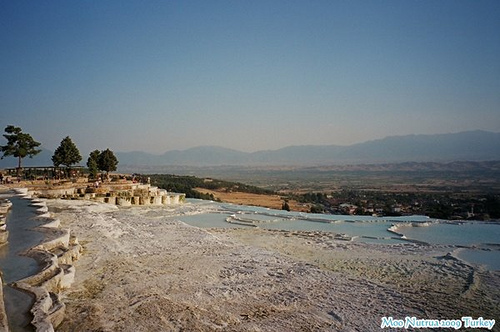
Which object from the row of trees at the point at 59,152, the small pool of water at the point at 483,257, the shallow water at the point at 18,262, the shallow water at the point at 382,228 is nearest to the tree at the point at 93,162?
the row of trees at the point at 59,152

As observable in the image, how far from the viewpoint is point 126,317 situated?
630 centimetres

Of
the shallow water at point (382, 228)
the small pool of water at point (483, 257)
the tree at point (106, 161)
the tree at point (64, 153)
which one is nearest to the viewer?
the small pool of water at point (483, 257)

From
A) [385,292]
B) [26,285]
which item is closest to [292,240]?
[385,292]

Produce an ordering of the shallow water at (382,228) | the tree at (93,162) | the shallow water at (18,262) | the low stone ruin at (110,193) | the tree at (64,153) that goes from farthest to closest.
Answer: the tree at (93,162) → the tree at (64,153) → the low stone ruin at (110,193) → the shallow water at (382,228) → the shallow water at (18,262)

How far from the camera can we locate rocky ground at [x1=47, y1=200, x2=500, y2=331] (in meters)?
6.42

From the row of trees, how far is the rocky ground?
55.3 ft

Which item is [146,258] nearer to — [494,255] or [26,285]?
[26,285]

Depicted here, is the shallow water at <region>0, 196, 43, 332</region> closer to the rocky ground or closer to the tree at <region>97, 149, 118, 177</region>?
the rocky ground

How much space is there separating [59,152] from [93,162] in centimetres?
271

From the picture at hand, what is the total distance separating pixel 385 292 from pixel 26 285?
673 centimetres

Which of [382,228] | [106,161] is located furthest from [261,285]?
[106,161]

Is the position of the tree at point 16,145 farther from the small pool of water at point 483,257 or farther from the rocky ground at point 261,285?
the small pool of water at point 483,257

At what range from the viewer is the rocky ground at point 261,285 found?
6422mm

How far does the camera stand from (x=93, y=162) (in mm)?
30359
